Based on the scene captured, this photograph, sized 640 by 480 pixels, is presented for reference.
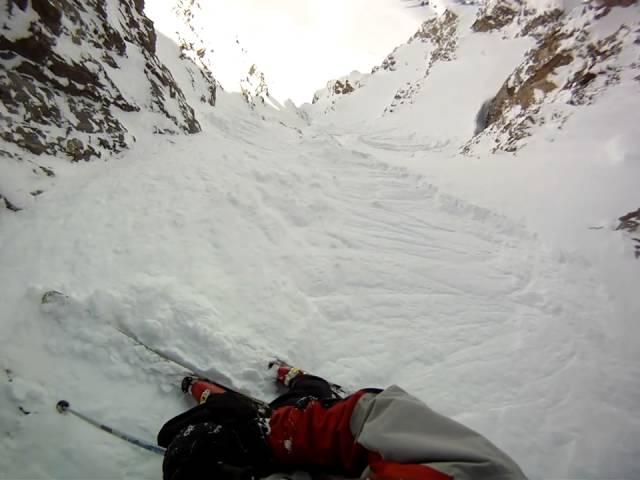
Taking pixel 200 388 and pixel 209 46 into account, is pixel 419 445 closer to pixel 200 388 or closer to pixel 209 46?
pixel 200 388

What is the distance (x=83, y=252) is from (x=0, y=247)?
1.75 feet

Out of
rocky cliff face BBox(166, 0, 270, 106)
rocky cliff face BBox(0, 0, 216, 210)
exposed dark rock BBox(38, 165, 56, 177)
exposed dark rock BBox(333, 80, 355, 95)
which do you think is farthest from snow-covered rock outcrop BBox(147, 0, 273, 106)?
exposed dark rock BBox(333, 80, 355, 95)

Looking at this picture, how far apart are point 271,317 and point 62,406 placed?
1.42 metres

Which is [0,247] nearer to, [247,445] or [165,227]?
[165,227]

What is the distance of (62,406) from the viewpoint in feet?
6.19

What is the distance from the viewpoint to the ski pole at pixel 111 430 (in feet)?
5.95

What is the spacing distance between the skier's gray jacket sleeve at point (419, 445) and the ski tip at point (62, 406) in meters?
1.48

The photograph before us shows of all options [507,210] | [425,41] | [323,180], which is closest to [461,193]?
[507,210]

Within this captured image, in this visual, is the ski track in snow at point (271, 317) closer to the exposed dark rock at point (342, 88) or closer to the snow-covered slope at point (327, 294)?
the snow-covered slope at point (327, 294)

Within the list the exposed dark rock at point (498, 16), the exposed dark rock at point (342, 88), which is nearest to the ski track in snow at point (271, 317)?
the exposed dark rock at point (498, 16)

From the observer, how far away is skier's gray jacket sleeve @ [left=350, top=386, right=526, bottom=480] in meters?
1.14

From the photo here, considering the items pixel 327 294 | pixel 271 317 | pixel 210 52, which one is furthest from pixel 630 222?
pixel 210 52

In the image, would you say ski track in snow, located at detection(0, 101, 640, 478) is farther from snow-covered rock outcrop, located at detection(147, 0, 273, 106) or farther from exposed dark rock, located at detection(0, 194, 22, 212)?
snow-covered rock outcrop, located at detection(147, 0, 273, 106)

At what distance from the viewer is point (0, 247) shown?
9.01ft
